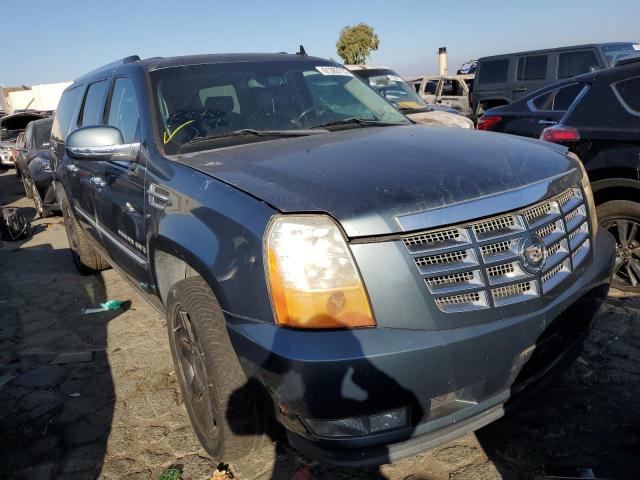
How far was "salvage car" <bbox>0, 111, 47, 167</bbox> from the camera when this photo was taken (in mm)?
12250

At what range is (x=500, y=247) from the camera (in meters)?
1.83

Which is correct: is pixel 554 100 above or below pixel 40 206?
above

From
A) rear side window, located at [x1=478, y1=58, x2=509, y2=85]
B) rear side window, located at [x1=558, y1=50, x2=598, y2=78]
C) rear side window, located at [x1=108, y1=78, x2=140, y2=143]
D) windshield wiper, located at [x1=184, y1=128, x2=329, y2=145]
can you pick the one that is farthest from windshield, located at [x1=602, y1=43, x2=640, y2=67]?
rear side window, located at [x1=108, y1=78, x2=140, y2=143]

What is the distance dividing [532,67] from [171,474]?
12036mm

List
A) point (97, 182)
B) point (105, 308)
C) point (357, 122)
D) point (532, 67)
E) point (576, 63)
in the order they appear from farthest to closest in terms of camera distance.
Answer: point (532, 67) < point (576, 63) < point (105, 308) < point (97, 182) < point (357, 122)

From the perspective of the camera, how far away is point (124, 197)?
294cm

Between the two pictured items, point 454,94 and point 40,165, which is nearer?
point 40,165

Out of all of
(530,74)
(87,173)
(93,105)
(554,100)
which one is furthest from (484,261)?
(530,74)

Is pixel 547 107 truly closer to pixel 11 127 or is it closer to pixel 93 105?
pixel 93 105

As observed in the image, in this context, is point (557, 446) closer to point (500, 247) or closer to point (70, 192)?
point (500, 247)

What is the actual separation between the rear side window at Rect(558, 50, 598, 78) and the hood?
9568 mm

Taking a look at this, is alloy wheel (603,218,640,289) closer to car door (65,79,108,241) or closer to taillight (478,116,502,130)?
taillight (478,116,502,130)

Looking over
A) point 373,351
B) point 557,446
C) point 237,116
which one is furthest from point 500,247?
point 237,116

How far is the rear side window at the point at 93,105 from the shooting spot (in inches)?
149
